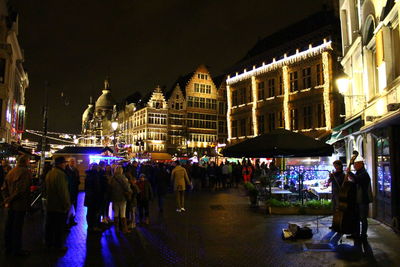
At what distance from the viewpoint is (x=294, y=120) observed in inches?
1366

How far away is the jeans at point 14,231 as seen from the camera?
7590 millimetres

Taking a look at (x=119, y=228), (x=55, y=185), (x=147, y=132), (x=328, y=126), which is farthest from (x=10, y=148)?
(x=147, y=132)

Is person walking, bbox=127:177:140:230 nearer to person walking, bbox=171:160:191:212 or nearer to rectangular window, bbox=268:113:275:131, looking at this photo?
person walking, bbox=171:160:191:212

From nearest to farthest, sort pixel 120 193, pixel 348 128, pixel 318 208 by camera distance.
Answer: pixel 120 193
pixel 318 208
pixel 348 128

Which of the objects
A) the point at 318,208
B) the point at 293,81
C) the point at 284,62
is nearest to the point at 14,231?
the point at 318,208

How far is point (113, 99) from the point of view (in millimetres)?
131500

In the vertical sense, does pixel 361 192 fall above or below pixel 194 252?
above

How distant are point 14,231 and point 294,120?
29876 millimetres

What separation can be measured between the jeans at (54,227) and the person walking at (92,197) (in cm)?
197

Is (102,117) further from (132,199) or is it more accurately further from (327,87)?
(132,199)

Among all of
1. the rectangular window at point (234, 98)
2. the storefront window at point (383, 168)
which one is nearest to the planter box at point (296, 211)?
the storefront window at point (383, 168)

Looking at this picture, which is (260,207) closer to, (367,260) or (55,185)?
(367,260)

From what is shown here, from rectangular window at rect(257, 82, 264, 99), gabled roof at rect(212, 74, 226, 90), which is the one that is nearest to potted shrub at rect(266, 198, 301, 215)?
rectangular window at rect(257, 82, 264, 99)

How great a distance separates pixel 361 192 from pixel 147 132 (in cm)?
6387
